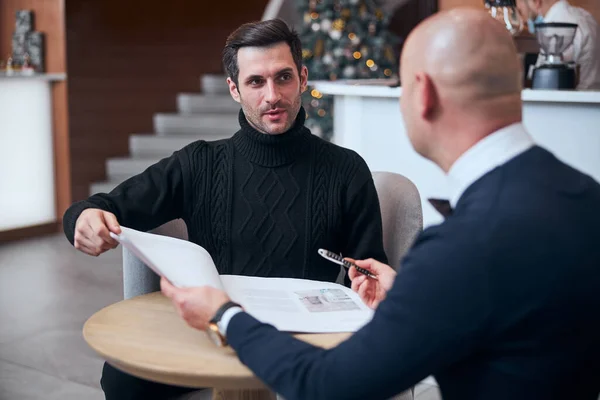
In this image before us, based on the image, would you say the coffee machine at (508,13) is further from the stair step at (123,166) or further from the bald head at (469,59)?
the stair step at (123,166)

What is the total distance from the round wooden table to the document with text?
0.06 meters

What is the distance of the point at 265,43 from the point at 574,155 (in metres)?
1.62

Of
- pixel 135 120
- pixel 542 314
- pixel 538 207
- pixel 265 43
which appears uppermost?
pixel 265 43

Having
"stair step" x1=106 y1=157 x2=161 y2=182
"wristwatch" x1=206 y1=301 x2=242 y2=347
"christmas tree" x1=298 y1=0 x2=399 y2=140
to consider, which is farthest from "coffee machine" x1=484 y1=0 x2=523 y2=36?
"stair step" x1=106 y1=157 x2=161 y2=182

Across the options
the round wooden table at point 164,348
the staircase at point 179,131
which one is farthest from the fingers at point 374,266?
the staircase at point 179,131

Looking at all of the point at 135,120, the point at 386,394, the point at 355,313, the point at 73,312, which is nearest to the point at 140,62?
the point at 135,120

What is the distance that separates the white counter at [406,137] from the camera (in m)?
3.16

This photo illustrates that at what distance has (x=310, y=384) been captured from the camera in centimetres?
115

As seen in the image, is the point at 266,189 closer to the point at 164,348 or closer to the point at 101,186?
the point at 164,348

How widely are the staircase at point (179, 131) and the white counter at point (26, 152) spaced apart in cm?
46

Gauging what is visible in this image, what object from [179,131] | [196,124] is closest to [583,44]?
[196,124]

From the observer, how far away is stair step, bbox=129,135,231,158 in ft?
23.0

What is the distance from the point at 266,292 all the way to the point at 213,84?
6.36m

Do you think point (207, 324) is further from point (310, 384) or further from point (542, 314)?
point (542, 314)
